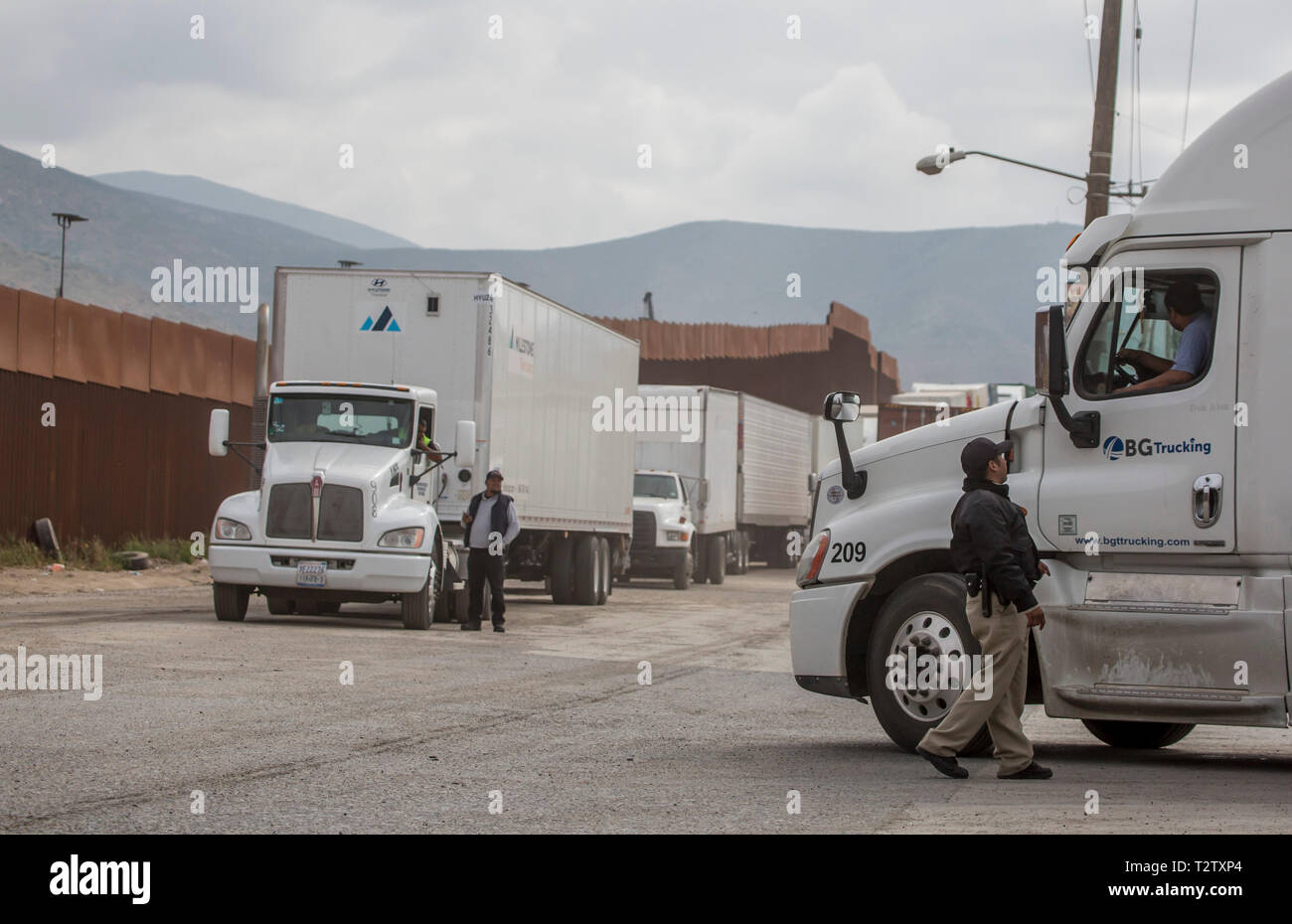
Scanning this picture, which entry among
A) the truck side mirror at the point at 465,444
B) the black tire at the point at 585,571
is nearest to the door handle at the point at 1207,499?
the truck side mirror at the point at 465,444

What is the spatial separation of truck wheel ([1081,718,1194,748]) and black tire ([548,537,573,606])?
51.5 feet

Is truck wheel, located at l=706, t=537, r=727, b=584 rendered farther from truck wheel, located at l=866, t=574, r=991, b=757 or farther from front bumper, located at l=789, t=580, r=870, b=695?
truck wheel, located at l=866, t=574, r=991, b=757

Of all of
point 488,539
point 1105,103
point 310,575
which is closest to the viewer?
point 310,575

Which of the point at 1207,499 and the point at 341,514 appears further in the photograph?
the point at 341,514

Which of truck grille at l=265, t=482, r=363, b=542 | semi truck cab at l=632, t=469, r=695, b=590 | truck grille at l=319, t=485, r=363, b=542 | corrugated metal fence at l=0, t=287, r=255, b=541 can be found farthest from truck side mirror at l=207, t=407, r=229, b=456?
semi truck cab at l=632, t=469, r=695, b=590

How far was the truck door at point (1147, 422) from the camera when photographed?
9102 millimetres

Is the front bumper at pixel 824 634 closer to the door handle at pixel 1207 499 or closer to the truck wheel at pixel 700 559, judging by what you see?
the door handle at pixel 1207 499

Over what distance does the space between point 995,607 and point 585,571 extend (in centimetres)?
1769

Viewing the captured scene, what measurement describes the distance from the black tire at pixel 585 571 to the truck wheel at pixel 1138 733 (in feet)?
51.8

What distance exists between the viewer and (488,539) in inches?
787

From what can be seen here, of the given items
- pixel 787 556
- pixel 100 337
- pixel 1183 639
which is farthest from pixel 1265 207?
pixel 787 556

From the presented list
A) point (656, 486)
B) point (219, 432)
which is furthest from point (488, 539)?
point (656, 486)

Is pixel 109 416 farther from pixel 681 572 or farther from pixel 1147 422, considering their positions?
pixel 1147 422

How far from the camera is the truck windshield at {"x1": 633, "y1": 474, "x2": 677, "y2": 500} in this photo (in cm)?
3484
